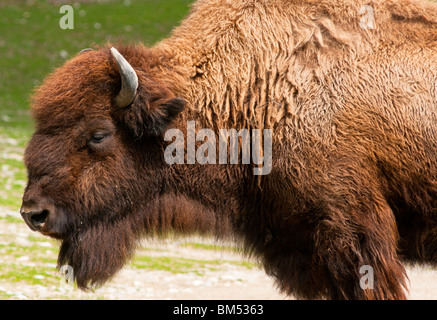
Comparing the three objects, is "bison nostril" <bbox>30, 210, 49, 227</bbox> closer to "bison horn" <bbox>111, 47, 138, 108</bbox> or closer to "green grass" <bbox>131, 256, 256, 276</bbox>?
"bison horn" <bbox>111, 47, 138, 108</bbox>

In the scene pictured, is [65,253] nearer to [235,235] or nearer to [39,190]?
[39,190]

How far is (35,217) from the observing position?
4422 millimetres

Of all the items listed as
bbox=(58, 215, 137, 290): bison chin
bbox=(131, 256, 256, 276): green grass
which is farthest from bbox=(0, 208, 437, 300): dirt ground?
bbox=(58, 215, 137, 290): bison chin

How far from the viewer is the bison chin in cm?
471

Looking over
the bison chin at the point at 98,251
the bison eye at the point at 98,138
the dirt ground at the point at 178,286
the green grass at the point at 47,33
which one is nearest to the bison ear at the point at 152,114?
the bison eye at the point at 98,138

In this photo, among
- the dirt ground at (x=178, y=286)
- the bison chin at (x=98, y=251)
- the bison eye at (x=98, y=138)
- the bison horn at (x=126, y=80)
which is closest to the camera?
the bison horn at (x=126, y=80)

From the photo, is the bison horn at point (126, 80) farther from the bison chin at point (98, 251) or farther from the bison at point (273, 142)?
the bison chin at point (98, 251)

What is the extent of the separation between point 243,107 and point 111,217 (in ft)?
4.21

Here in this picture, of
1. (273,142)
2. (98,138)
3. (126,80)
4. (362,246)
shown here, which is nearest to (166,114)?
(126,80)

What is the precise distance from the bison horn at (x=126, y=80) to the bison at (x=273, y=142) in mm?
11

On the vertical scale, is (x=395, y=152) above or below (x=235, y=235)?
above

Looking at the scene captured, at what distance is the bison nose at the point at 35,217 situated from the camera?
438 cm

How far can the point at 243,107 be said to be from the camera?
4.57m

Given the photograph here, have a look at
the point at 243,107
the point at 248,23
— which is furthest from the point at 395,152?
the point at 248,23
